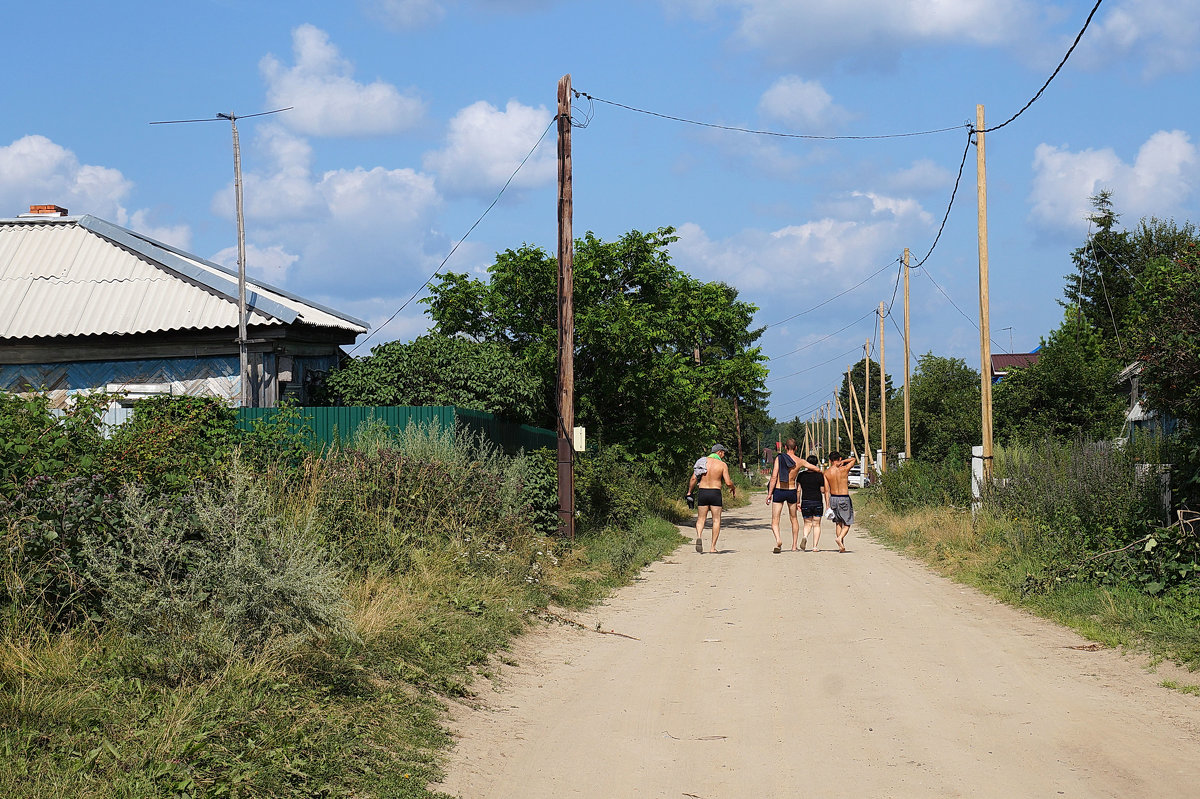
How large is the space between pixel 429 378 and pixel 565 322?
288 centimetres

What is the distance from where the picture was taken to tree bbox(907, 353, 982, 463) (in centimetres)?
4169

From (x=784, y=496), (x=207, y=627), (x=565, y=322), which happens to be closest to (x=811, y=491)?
(x=784, y=496)

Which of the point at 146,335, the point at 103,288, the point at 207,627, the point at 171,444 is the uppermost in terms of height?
the point at 103,288

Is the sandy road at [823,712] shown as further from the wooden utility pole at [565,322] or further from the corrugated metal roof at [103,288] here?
the corrugated metal roof at [103,288]

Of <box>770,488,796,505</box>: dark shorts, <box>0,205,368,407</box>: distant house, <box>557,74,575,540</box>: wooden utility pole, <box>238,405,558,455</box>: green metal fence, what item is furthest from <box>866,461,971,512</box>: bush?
<box>0,205,368,407</box>: distant house

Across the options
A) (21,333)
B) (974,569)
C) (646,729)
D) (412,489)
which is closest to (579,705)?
(646,729)

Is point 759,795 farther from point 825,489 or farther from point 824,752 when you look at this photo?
point 825,489

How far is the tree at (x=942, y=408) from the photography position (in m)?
41.7

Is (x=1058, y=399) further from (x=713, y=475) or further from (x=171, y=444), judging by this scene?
(x=171, y=444)

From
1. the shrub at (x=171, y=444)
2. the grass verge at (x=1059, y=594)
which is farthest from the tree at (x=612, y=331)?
the shrub at (x=171, y=444)

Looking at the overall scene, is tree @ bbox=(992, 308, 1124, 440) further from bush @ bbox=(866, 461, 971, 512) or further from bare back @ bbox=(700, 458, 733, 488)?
bare back @ bbox=(700, 458, 733, 488)

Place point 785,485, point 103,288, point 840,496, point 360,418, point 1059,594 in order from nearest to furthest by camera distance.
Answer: point 1059,594
point 360,418
point 103,288
point 785,485
point 840,496

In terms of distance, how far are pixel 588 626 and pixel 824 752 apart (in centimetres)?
496

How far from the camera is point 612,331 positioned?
926 inches
